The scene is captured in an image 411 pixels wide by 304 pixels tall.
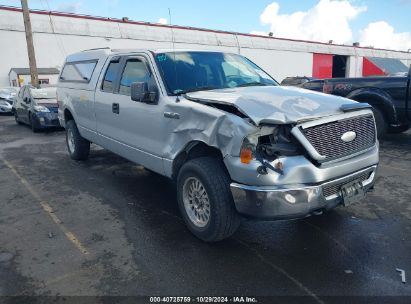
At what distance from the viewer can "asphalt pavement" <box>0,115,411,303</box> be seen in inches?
117

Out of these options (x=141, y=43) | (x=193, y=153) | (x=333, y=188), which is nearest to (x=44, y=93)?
(x=193, y=153)

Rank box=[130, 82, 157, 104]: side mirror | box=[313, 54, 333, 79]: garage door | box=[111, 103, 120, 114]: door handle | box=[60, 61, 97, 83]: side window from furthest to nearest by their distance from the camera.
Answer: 1. box=[313, 54, 333, 79]: garage door
2. box=[60, 61, 97, 83]: side window
3. box=[111, 103, 120, 114]: door handle
4. box=[130, 82, 157, 104]: side mirror

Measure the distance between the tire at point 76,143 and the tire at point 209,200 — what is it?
3879 millimetres

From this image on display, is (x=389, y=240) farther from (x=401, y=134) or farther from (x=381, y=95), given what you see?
(x=401, y=134)

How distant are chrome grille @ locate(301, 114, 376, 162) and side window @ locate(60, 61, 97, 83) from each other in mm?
4185

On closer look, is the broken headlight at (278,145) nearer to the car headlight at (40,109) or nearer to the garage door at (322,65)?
the car headlight at (40,109)

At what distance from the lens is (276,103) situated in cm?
339

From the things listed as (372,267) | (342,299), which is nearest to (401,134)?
(372,267)

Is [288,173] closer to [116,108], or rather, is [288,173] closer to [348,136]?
[348,136]

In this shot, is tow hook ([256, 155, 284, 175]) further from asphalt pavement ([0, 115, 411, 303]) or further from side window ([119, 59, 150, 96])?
side window ([119, 59, 150, 96])

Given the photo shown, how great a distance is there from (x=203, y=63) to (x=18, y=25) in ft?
75.1

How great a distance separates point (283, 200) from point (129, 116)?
255cm

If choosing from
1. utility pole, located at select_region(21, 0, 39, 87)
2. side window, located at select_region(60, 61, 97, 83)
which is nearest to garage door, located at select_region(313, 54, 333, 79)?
utility pole, located at select_region(21, 0, 39, 87)

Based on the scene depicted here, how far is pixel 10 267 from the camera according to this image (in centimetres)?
332
